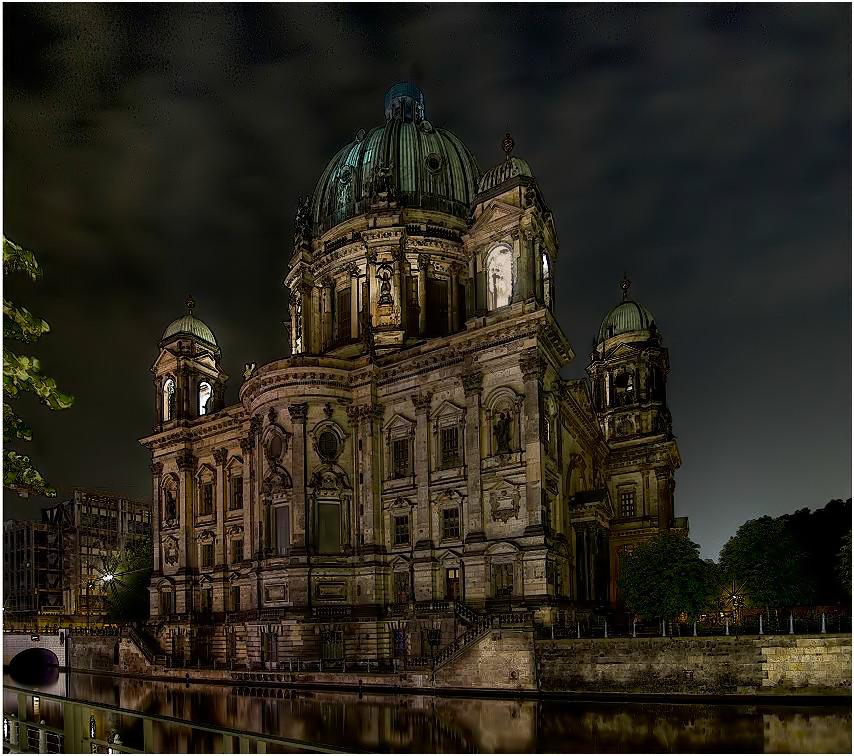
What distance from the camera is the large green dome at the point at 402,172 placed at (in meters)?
64.6

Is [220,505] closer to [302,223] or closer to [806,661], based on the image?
[302,223]

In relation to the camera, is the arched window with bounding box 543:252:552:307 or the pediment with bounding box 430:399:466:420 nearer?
the pediment with bounding box 430:399:466:420

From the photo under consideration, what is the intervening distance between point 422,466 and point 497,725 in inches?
825

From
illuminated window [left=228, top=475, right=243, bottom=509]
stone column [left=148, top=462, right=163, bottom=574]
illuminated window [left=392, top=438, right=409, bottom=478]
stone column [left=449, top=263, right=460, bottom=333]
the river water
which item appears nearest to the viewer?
the river water

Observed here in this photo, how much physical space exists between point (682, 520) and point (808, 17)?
184ft

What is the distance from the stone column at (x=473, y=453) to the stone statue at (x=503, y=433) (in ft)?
3.65

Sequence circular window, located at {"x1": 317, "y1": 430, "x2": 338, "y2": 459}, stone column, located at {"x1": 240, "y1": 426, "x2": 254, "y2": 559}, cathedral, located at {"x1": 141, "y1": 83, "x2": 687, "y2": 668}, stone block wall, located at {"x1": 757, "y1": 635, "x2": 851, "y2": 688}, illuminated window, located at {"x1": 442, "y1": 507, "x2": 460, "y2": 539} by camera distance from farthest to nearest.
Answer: stone column, located at {"x1": 240, "y1": 426, "x2": 254, "y2": 559} → circular window, located at {"x1": 317, "y1": 430, "x2": 338, "y2": 459} → illuminated window, located at {"x1": 442, "y1": 507, "x2": 460, "y2": 539} → cathedral, located at {"x1": 141, "y1": 83, "x2": 687, "y2": 668} → stone block wall, located at {"x1": 757, "y1": 635, "x2": 851, "y2": 688}

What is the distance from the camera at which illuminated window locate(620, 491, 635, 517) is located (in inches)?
2790

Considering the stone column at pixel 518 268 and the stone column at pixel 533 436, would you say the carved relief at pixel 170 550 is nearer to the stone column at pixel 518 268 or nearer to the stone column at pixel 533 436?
the stone column at pixel 533 436

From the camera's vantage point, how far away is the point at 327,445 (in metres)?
53.0

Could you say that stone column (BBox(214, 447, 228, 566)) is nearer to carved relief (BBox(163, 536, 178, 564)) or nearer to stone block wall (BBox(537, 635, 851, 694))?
carved relief (BBox(163, 536, 178, 564))

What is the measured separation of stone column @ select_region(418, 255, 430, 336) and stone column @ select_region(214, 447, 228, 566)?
1690 cm

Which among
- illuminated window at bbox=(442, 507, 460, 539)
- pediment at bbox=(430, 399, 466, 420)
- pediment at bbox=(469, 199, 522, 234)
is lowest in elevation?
illuminated window at bbox=(442, 507, 460, 539)

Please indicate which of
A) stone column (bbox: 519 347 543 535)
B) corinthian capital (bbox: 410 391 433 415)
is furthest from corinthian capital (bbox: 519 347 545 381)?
corinthian capital (bbox: 410 391 433 415)
